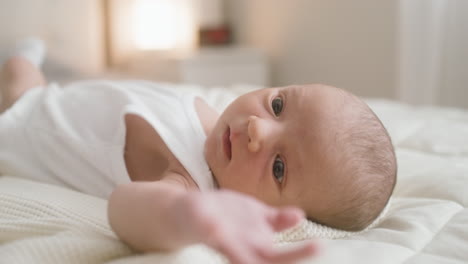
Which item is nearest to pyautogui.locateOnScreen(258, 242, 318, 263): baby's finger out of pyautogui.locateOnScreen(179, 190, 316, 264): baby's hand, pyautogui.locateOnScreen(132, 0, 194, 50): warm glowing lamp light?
pyautogui.locateOnScreen(179, 190, 316, 264): baby's hand

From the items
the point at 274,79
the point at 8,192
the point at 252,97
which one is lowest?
the point at 274,79

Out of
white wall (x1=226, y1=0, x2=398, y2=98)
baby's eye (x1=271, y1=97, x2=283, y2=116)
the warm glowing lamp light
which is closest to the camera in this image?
baby's eye (x1=271, y1=97, x2=283, y2=116)

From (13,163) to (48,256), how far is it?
0.57 m

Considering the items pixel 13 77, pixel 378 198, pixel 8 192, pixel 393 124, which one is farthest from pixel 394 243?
pixel 13 77

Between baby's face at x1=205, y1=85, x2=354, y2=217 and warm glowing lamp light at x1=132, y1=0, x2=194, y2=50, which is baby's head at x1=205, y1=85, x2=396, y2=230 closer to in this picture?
baby's face at x1=205, y1=85, x2=354, y2=217

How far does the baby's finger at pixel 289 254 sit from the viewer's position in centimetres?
49

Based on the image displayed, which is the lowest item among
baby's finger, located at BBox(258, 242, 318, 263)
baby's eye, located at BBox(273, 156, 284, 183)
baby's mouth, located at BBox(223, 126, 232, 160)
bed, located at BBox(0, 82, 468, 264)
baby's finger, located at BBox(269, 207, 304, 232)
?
bed, located at BBox(0, 82, 468, 264)

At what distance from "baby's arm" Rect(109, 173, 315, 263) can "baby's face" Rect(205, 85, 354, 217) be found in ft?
0.98

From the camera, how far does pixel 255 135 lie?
0.90 metres

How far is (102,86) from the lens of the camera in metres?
1.30

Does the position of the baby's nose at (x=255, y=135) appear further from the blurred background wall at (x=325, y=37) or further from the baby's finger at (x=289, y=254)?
the blurred background wall at (x=325, y=37)

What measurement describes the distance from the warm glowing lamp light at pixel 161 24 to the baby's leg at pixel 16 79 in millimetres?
1466

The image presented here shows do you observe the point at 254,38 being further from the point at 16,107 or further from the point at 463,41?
the point at 16,107

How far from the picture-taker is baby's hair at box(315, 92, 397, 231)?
2.84 ft
